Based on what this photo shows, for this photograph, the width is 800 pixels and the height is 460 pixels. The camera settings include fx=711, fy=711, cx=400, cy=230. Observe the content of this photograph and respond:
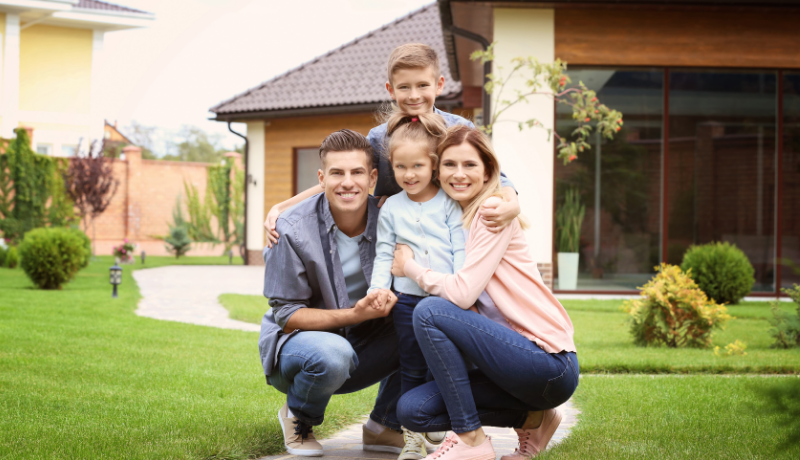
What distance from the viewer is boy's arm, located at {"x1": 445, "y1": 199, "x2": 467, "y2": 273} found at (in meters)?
2.86

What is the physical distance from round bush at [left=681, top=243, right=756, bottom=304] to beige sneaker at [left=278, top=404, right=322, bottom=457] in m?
7.47

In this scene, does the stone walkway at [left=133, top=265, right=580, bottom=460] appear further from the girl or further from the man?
the girl

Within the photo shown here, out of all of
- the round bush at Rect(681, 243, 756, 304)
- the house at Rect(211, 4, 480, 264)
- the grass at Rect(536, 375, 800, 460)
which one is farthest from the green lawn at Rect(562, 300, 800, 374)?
the house at Rect(211, 4, 480, 264)

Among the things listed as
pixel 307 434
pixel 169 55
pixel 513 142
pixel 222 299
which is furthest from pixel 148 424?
pixel 169 55

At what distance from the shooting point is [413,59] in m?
3.32

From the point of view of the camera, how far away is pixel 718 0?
9.92 meters

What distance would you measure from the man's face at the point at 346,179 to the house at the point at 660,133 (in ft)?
25.0

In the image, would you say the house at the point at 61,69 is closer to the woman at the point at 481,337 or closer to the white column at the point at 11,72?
the white column at the point at 11,72

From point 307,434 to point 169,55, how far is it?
54071mm

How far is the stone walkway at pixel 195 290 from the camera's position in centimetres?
865

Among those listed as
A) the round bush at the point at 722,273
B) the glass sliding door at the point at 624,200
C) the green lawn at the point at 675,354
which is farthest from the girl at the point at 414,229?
the glass sliding door at the point at 624,200

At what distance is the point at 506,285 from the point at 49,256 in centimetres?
989

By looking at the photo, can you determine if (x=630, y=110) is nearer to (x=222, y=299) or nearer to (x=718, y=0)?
(x=718, y=0)

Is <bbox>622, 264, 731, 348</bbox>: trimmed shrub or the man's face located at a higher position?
the man's face
